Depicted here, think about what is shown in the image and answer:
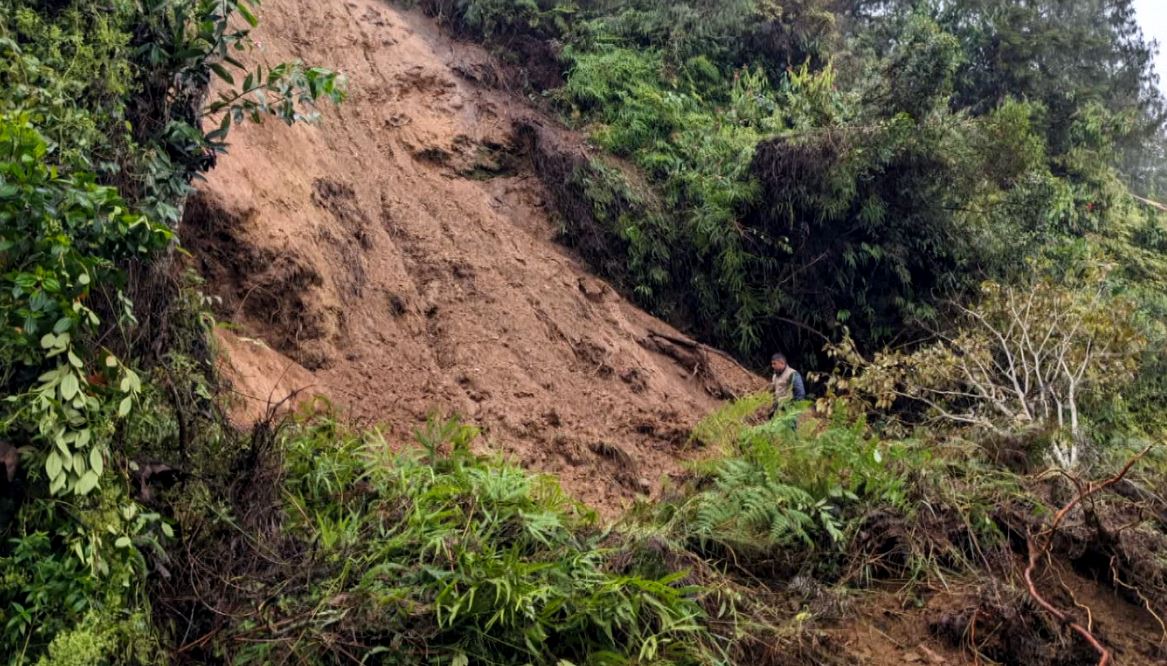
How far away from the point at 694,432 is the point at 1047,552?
2922mm

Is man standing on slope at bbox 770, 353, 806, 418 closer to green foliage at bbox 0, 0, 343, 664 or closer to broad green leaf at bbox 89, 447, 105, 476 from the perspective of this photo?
green foliage at bbox 0, 0, 343, 664

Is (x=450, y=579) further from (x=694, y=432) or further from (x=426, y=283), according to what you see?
(x=426, y=283)

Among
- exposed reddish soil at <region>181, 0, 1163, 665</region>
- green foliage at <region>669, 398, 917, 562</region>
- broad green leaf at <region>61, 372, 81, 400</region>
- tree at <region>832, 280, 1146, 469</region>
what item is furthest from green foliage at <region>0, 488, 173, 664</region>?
tree at <region>832, 280, 1146, 469</region>

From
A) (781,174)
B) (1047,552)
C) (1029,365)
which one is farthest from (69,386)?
(781,174)

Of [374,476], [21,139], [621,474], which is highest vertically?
[21,139]

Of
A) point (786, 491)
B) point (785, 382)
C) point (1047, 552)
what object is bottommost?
point (785, 382)

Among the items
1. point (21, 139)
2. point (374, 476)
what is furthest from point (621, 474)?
point (21, 139)

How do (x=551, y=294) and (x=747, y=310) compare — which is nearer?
(x=551, y=294)

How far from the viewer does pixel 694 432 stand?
341 inches

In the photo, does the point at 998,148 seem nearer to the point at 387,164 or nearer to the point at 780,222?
the point at 780,222

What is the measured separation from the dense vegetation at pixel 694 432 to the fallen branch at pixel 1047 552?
6 centimetres

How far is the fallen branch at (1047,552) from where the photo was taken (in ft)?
20.7

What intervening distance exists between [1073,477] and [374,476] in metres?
5.04

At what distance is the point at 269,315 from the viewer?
8273 mm
